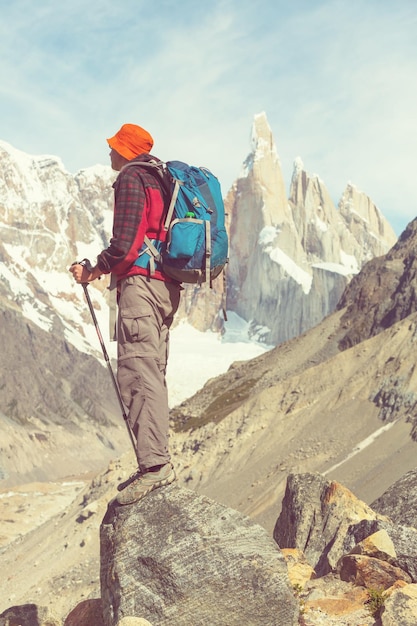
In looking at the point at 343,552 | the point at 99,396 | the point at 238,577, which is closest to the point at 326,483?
the point at 343,552

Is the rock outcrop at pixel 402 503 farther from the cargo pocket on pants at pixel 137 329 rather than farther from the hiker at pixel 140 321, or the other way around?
the cargo pocket on pants at pixel 137 329

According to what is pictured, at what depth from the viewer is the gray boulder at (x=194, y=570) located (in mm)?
7914

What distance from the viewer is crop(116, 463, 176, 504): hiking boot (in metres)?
8.59

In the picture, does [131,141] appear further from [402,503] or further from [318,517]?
[402,503]

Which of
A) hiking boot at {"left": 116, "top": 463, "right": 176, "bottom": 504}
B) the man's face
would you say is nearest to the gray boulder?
hiking boot at {"left": 116, "top": 463, "right": 176, "bottom": 504}

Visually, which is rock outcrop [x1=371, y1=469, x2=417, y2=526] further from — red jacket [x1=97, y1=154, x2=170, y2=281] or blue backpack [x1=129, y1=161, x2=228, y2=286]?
red jacket [x1=97, y1=154, x2=170, y2=281]

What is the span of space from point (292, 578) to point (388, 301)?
59.6 metres

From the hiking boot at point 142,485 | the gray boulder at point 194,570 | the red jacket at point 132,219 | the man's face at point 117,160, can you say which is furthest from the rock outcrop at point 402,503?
the man's face at point 117,160

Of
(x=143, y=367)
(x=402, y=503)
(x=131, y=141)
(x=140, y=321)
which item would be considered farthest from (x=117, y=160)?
(x=402, y=503)

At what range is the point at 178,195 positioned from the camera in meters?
8.51

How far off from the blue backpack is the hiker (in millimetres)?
110

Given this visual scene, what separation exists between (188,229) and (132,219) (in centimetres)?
58

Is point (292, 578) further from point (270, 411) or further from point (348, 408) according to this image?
point (270, 411)

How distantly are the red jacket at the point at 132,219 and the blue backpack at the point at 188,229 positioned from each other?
0.09m
